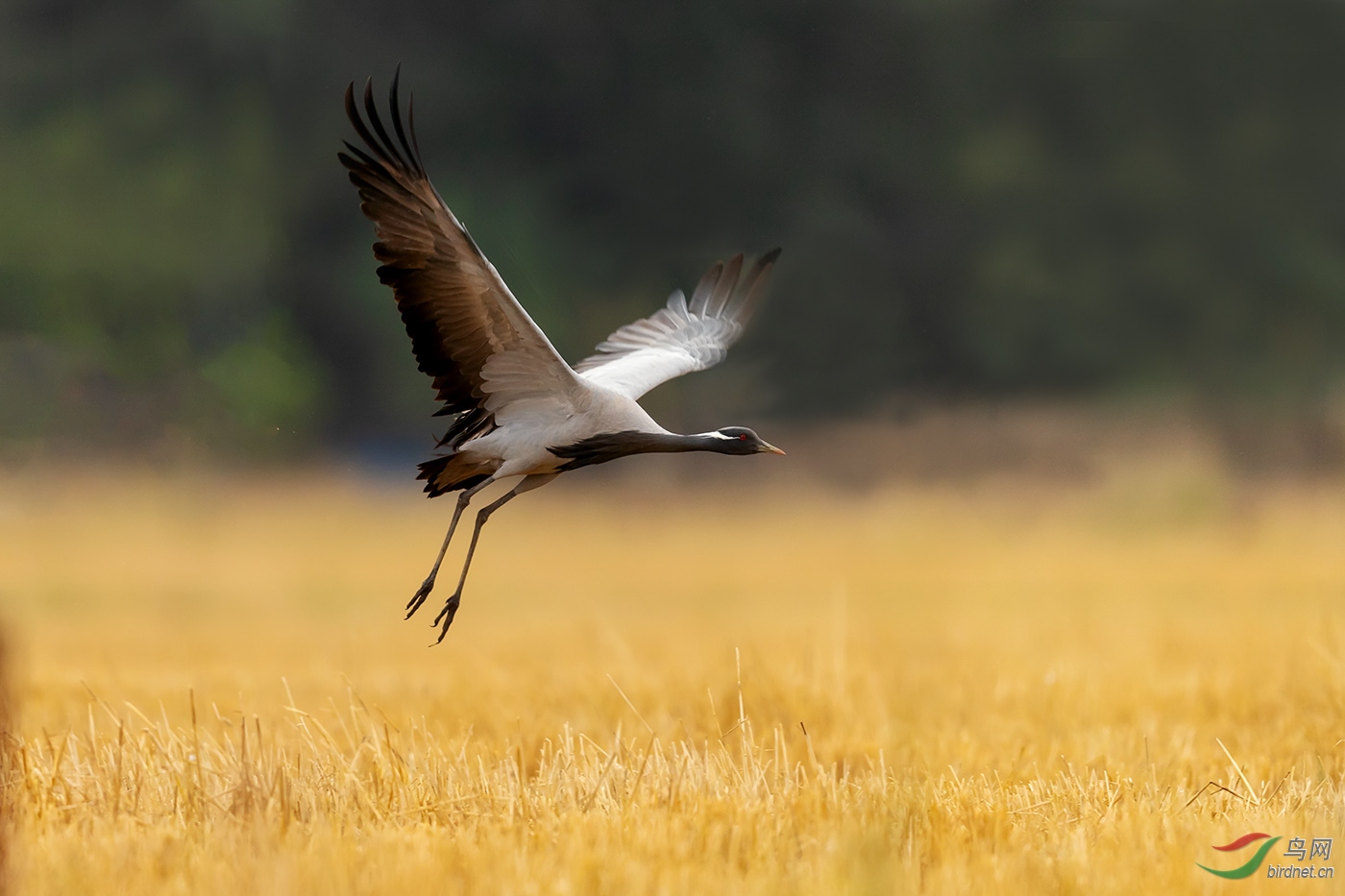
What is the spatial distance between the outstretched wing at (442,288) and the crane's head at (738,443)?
0.58 m

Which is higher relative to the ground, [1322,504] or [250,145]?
[250,145]

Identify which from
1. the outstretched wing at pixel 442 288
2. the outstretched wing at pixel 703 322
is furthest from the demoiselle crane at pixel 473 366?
the outstretched wing at pixel 703 322

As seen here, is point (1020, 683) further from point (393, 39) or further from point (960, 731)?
point (393, 39)

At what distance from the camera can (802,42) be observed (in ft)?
58.4

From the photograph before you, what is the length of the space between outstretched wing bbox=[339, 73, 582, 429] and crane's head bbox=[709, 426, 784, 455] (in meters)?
0.58

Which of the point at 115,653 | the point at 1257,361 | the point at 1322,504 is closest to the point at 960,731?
the point at 115,653

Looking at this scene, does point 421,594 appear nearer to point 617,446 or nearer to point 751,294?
point 617,446

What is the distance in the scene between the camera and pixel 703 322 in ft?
25.2

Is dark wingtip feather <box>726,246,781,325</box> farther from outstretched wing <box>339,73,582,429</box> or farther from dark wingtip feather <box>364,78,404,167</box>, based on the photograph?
dark wingtip feather <box>364,78,404,167</box>

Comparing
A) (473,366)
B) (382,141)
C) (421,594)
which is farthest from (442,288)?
(421,594)

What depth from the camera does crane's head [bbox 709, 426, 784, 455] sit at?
18.1ft

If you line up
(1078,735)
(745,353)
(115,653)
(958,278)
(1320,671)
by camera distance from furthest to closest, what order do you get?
(958,278) → (115,653) → (745,353) → (1320,671) → (1078,735)

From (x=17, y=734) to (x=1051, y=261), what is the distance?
11.1 m

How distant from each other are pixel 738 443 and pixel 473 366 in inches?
39.6
